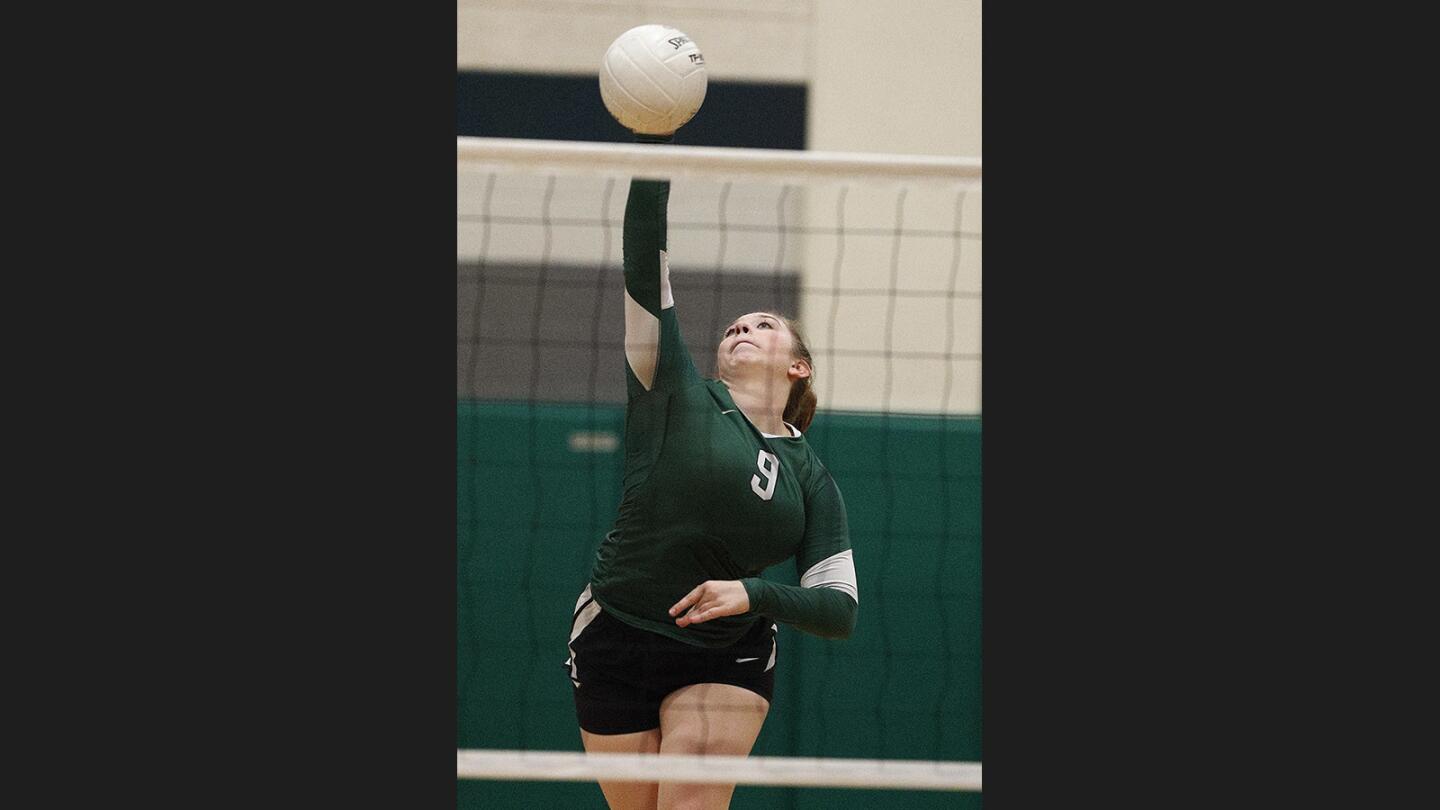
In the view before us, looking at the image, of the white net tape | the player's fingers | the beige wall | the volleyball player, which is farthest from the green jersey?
the beige wall

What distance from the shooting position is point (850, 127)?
6.62 meters

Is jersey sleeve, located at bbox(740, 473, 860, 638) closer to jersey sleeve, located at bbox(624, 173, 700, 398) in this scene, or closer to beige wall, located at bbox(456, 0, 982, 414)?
jersey sleeve, located at bbox(624, 173, 700, 398)

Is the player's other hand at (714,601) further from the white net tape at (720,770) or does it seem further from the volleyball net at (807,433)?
the volleyball net at (807,433)

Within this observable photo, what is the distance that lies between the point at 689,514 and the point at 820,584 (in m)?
0.51

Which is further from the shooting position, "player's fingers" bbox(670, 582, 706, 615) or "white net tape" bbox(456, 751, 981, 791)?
"player's fingers" bbox(670, 582, 706, 615)

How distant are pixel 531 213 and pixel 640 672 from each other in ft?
9.18

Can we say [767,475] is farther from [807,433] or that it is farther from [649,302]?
[807,433]

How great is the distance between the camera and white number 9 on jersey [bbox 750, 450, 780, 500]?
456cm

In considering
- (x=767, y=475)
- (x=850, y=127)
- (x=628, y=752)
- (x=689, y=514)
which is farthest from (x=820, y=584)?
(x=850, y=127)

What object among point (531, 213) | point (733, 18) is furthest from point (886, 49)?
point (531, 213)

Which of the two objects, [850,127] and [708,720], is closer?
[708,720]

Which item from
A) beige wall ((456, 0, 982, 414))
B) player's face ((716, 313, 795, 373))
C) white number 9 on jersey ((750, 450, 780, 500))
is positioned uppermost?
beige wall ((456, 0, 982, 414))

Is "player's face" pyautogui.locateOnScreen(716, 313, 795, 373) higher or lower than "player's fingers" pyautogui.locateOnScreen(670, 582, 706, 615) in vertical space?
higher

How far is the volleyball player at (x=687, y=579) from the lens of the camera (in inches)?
174
